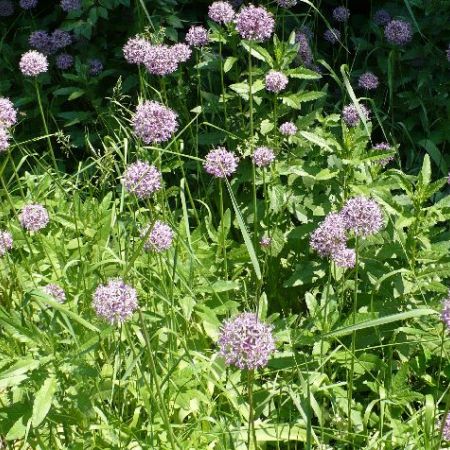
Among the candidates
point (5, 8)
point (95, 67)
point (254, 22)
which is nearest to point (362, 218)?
point (254, 22)

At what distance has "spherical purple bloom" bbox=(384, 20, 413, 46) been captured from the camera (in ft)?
12.0

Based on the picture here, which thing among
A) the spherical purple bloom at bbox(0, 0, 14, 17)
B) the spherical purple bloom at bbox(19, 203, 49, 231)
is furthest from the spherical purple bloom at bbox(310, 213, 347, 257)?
the spherical purple bloom at bbox(0, 0, 14, 17)

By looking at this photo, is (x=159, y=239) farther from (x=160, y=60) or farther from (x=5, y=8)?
(x=5, y=8)

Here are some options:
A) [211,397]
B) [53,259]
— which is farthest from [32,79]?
[211,397]

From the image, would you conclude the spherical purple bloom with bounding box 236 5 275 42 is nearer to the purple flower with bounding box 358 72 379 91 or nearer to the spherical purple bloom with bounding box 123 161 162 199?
the spherical purple bloom with bounding box 123 161 162 199

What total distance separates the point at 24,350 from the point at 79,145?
63.7 inches

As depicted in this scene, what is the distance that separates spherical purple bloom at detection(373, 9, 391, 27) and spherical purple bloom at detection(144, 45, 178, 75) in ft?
4.72

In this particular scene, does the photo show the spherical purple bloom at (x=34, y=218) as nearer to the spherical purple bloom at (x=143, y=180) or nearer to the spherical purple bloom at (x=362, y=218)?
the spherical purple bloom at (x=143, y=180)

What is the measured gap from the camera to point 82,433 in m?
2.40

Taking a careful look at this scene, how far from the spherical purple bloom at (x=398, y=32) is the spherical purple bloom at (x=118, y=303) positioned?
2.28 m

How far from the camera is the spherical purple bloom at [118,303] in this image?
1.95m

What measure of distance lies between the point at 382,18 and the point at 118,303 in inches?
102

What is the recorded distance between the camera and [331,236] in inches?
87.2

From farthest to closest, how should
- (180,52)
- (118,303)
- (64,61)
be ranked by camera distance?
(64,61) → (180,52) → (118,303)
